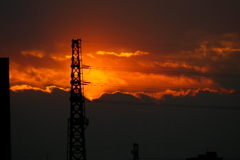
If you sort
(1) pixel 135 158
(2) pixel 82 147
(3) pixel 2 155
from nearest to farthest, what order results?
(3) pixel 2 155 < (2) pixel 82 147 < (1) pixel 135 158

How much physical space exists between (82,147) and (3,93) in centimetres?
2864

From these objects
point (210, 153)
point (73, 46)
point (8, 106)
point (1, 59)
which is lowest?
point (210, 153)

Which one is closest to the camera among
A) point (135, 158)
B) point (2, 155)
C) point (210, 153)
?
point (2, 155)

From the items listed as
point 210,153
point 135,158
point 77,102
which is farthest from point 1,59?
point 210,153

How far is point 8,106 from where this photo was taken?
44188 mm

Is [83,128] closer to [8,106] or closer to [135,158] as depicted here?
→ [135,158]

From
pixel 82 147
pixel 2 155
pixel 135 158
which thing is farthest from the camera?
pixel 135 158

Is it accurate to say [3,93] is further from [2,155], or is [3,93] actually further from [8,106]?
[2,155]

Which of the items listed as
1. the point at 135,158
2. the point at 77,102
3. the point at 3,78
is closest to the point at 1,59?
the point at 3,78

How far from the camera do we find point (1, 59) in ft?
145

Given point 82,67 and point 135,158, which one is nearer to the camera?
point 82,67

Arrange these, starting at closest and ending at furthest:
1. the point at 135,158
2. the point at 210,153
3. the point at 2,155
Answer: the point at 2,155
the point at 135,158
the point at 210,153

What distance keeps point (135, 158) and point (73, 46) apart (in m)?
21.8

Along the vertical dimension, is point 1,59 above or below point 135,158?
above
